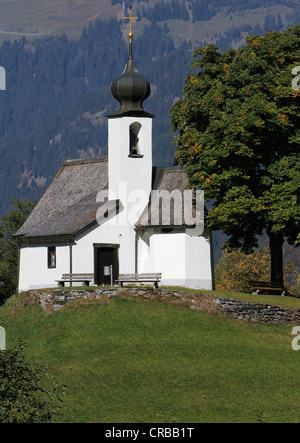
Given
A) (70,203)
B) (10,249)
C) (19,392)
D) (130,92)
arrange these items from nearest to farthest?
1. (19,392)
2. (130,92)
3. (70,203)
4. (10,249)

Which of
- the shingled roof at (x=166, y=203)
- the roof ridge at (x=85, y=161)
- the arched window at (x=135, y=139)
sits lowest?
the shingled roof at (x=166, y=203)

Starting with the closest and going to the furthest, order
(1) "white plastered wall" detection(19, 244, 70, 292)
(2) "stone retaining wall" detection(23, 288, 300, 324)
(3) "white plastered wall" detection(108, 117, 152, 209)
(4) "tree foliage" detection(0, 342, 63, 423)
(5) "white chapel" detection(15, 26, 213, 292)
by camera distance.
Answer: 1. (4) "tree foliage" detection(0, 342, 63, 423)
2. (2) "stone retaining wall" detection(23, 288, 300, 324)
3. (5) "white chapel" detection(15, 26, 213, 292)
4. (1) "white plastered wall" detection(19, 244, 70, 292)
5. (3) "white plastered wall" detection(108, 117, 152, 209)

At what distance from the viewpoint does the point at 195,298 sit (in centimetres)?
4772

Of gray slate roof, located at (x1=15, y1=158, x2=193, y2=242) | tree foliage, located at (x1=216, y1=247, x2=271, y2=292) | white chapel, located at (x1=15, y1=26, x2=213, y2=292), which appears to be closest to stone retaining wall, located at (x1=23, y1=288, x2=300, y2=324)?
white chapel, located at (x1=15, y1=26, x2=213, y2=292)

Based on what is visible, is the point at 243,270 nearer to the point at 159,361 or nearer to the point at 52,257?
the point at 52,257

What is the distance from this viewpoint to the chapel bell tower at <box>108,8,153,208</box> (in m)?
54.3

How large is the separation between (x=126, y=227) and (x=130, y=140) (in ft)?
16.4

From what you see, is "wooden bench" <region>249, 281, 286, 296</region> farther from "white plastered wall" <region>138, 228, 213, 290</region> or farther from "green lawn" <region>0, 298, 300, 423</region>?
"green lawn" <region>0, 298, 300, 423</region>

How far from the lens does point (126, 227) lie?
53.9 m

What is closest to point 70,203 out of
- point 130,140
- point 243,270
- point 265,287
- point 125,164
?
point 125,164

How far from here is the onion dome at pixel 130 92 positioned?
2156 inches

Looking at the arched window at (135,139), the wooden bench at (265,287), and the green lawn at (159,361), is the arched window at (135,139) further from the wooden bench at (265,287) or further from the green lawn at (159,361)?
the green lawn at (159,361)

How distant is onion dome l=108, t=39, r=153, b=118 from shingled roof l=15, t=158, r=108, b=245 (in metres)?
3.98

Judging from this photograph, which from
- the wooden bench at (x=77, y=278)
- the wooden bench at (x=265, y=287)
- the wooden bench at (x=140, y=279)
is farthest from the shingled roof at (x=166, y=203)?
the wooden bench at (x=265, y=287)
